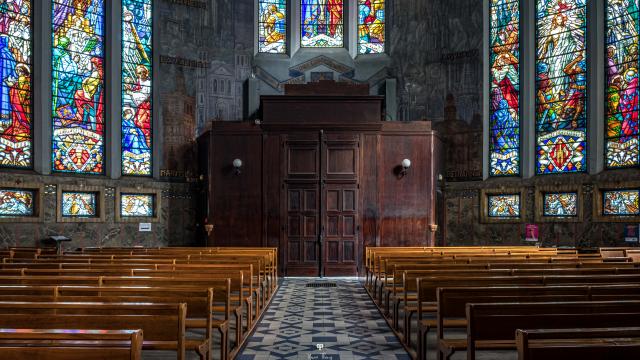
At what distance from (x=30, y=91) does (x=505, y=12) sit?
Result: 17.0 m

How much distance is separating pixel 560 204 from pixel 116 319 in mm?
16700

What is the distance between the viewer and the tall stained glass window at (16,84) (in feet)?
53.3

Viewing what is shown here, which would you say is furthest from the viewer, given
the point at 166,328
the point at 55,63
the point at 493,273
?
the point at 55,63

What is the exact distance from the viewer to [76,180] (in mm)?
17547

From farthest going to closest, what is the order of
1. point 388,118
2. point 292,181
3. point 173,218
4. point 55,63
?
point 388,118 < point 173,218 < point 55,63 < point 292,181

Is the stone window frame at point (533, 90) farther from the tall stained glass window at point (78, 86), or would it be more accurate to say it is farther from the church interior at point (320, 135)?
the tall stained glass window at point (78, 86)

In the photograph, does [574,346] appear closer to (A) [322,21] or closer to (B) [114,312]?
(B) [114,312]

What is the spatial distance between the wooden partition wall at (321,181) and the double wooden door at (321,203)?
3 centimetres

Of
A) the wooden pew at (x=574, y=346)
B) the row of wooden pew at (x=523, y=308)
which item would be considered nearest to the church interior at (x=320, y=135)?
the row of wooden pew at (x=523, y=308)

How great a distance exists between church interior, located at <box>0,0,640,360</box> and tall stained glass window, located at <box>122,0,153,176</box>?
71mm

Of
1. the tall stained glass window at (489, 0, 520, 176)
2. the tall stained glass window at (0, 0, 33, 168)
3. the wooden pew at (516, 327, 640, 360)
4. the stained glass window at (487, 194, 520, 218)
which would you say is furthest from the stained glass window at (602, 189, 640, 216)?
the tall stained glass window at (0, 0, 33, 168)

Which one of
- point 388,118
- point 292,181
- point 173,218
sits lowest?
point 173,218

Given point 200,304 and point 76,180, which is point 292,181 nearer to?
point 76,180

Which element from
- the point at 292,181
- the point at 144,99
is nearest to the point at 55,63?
the point at 144,99
